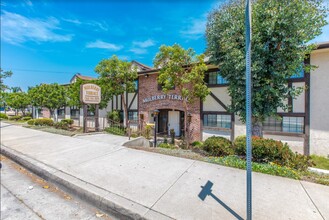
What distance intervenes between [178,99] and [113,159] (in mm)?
7427

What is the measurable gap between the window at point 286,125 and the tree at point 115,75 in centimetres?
977

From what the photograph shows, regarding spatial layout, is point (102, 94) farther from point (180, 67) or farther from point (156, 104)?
point (180, 67)

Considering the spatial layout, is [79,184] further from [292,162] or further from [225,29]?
[225,29]

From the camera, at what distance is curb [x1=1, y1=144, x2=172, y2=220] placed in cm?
266

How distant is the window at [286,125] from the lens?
8.20 metres

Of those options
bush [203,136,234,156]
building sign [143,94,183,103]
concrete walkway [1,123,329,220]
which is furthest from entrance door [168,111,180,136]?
concrete walkway [1,123,329,220]

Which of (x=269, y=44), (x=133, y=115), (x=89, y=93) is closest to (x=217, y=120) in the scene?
(x=269, y=44)

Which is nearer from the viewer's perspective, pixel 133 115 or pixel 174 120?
pixel 174 120

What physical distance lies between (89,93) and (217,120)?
928 cm

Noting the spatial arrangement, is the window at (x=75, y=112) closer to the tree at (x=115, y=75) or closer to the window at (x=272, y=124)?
the tree at (x=115, y=75)

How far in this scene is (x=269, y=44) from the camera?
6059 mm

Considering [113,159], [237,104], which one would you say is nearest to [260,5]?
[237,104]

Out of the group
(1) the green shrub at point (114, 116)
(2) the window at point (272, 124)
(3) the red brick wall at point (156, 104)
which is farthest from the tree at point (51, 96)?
(2) the window at point (272, 124)

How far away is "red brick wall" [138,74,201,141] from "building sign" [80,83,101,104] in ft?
11.3
